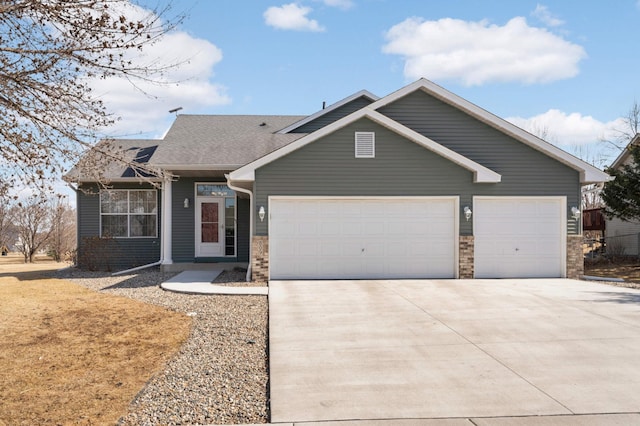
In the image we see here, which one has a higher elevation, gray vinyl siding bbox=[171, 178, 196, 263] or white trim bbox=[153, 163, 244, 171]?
white trim bbox=[153, 163, 244, 171]

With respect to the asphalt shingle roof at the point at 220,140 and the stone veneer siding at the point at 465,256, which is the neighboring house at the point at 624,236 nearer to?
the stone veneer siding at the point at 465,256

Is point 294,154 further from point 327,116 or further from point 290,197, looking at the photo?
point 327,116

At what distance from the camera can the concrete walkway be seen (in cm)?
1080

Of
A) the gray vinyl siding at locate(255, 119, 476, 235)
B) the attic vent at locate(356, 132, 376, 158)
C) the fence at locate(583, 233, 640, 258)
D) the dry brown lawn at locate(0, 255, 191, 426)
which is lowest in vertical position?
the dry brown lawn at locate(0, 255, 191, 426)

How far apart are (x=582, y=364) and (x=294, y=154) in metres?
8.25

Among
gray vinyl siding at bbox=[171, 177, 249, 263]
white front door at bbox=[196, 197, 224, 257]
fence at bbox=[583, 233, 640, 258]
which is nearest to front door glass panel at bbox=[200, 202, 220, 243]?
white front door at bbox=[196, 197, 224, 257]

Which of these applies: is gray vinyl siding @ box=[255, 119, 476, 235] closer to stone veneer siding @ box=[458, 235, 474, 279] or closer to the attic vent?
the attic vent

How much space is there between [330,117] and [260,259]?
6998 mm

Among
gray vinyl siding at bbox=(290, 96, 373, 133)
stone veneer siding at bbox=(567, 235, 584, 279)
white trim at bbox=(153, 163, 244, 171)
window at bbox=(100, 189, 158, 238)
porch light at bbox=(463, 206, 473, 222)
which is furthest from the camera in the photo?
gray vinyl siding at bbox=(290, 96, 373, 133)

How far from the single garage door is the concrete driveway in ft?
7.08

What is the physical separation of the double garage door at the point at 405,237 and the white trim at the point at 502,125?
1082 millimetres

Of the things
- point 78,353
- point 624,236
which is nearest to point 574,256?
point 624,236

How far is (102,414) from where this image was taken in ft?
14.2

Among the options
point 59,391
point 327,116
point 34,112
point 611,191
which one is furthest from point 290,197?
point 611,191
